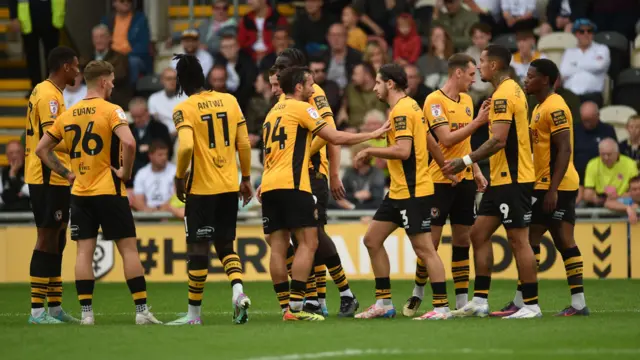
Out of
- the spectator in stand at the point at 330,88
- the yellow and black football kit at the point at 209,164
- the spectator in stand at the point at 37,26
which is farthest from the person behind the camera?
the spectator in stand at the point at 37,26

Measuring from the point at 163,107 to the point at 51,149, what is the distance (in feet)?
30.3

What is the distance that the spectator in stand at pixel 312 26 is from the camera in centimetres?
2141

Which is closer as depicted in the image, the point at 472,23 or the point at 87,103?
the point at 87,103

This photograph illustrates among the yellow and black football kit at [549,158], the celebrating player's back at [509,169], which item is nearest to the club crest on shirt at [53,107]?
the celebrating player's back at [509,169]

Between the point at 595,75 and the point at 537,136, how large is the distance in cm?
902

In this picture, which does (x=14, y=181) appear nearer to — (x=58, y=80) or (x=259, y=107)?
(x=259, y=107)

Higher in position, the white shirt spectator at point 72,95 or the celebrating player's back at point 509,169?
the white shirt spectator at point 72,95

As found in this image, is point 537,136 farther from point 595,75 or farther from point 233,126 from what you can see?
point 595,75

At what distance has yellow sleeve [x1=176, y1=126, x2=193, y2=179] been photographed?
10.9 metres

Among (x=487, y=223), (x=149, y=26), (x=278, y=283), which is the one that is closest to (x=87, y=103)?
(x=278, y=283)

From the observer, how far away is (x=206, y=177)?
11.2 m

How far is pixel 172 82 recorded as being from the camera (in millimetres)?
20516

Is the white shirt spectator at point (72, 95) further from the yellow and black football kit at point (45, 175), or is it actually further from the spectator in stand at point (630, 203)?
the spectator in stand at point (630, 203)

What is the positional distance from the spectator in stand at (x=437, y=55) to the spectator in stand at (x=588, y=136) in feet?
8.83
